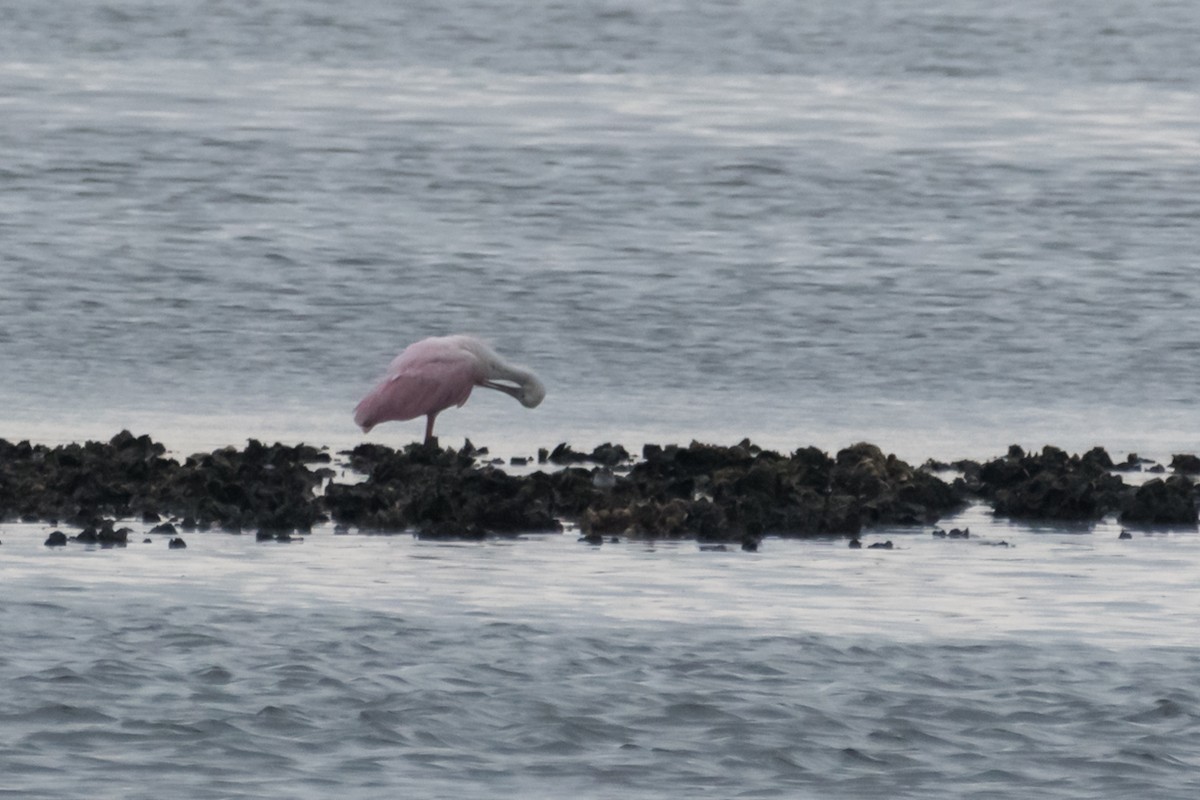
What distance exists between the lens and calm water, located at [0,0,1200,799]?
11.3 m

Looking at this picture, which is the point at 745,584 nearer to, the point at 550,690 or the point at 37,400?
the point at 550,690

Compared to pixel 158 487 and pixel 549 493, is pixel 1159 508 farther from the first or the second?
pixel 158 487

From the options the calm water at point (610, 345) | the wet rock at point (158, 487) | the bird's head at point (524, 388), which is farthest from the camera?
the bird's head at point (524, 388)

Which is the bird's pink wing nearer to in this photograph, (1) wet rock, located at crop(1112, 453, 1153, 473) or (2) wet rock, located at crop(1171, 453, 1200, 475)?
(1) wet rock, located at crop(1112, 453, 1153, 473)

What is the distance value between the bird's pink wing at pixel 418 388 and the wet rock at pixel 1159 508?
4.81 m

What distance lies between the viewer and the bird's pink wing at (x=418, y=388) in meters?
19.0

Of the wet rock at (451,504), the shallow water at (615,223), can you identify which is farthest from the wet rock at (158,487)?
the shallow water at (615,223)

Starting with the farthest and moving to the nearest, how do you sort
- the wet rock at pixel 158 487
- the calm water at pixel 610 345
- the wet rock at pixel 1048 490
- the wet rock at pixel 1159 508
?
1. the wet rock at pixel 1048 490
2. the wet rock at pixel 1159 508
3. the wet rock at pixel 158 487
4. the calm water at pixel 610 345

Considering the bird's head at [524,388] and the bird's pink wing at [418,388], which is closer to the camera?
the bird's pink wing at [418,388]

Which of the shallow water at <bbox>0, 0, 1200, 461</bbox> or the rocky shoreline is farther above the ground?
the shallow water at <bbox>0, 0, 1200, 461</bbox>

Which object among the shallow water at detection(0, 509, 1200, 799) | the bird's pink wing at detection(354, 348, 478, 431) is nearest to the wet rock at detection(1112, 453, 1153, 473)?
the shallow water at detection(0, 509, 1200, 799)

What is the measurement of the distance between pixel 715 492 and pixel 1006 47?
3892 cm

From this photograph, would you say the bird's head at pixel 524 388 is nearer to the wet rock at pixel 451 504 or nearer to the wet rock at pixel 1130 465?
the wet rock at pixel 451 504

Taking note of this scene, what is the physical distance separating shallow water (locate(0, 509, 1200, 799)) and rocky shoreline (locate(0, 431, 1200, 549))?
0.59m
